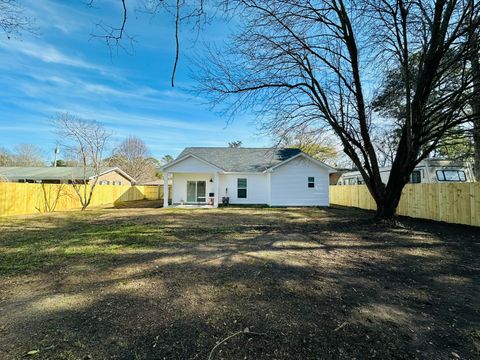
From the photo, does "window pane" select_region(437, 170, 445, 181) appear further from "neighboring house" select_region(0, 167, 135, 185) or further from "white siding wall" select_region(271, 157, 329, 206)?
"neighboring house" select_region(0, 167, 135, 185)

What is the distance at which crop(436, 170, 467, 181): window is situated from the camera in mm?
13531

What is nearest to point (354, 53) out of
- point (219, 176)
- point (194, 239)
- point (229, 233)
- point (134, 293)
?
point (229, 233)

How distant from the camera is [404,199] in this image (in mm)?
12859

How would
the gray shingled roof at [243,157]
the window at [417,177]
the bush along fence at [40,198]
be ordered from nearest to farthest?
1. the bush along fence at [40,198]
2. the window at [417,177]
3. the gray shingled roof at [243,157]

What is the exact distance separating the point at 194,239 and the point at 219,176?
13490mm

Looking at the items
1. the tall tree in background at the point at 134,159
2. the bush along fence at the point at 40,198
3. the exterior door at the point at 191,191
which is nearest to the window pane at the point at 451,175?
the exterior door at the point at 191,191

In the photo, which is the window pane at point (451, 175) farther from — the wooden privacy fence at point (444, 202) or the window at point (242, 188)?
the window at point (242, 188)

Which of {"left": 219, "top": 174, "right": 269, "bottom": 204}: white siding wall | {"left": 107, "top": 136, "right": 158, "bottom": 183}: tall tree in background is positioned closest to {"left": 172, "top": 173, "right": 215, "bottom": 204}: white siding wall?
{"left": 219, "top": 174, "right": 269, "bottom": 204}: white siding wall

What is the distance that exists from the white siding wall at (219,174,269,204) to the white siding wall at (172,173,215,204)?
3.47 feet

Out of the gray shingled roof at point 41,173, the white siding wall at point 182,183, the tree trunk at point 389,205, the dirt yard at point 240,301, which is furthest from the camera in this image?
the gray shingled roof at point 41,173

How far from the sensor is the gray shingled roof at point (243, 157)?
20797 millimetres

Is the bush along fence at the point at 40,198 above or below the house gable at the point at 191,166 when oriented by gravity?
below

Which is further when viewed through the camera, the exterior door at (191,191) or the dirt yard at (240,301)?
the exterior door at (191,191)

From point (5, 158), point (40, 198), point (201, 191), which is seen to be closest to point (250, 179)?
point (201, 191)
